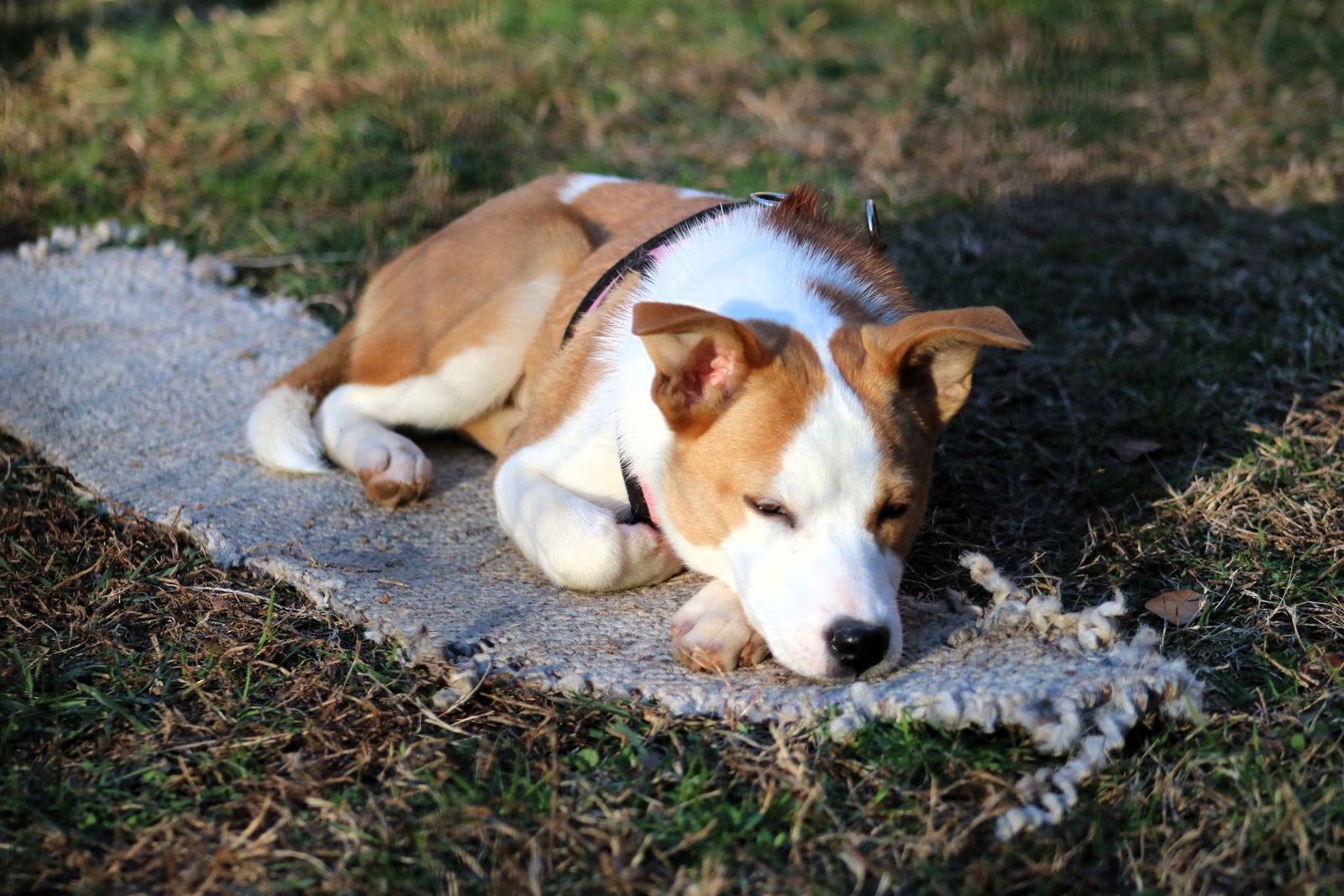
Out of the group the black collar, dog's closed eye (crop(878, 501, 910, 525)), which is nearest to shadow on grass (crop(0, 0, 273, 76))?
the black collar

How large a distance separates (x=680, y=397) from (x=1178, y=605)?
1419 mm

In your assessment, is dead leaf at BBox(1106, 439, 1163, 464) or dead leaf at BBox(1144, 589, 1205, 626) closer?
dead leaf at BBox(1144, 589, 1205, 626)

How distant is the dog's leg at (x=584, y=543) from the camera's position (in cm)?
331

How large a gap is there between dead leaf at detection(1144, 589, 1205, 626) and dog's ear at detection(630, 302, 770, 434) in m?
1.25

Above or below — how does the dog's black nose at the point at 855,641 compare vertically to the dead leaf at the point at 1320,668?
above

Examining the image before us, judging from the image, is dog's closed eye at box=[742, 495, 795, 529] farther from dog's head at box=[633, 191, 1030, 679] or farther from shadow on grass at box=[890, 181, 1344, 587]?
shadow on grass at box=[890, 181, 1344, 587]

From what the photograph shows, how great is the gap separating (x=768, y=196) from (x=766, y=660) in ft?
5.46

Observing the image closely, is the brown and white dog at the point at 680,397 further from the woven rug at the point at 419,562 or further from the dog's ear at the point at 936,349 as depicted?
the woven rug at the point at 419,562

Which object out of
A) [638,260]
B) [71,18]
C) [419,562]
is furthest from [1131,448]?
[71,18]

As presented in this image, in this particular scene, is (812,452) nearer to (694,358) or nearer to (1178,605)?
(694,358)

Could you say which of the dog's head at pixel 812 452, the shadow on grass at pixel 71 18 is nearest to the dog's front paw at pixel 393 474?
the dog's head at pixel 812 452

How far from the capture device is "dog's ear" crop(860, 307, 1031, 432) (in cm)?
282

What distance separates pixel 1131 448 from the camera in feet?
13.6

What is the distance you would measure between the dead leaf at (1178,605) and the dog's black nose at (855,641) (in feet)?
3.01
